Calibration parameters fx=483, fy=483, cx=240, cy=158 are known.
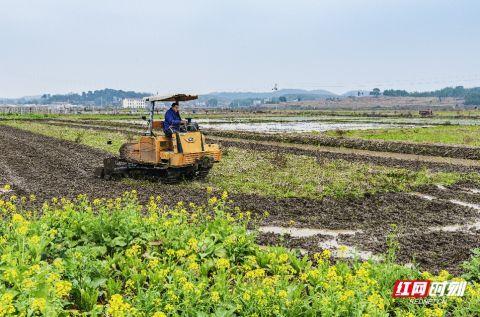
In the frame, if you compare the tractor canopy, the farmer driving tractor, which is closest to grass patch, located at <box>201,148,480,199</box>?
the farmer driving tractor

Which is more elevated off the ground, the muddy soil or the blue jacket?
the blue jacket

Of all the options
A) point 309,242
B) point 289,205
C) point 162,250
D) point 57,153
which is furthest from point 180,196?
point 57,153

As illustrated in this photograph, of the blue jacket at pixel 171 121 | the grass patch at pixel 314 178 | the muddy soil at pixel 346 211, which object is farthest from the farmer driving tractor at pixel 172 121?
the grass patch at pixel 314 178

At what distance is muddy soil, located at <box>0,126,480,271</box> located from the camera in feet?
32.9

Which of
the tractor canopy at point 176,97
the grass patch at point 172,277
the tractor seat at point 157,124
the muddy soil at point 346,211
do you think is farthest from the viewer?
the tractor seat at point 157,124

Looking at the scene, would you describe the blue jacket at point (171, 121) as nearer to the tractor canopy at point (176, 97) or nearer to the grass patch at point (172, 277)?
the tractor canopy at point (176, 97)

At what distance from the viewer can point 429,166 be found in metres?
22.6

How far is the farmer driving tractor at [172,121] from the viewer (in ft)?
52.1

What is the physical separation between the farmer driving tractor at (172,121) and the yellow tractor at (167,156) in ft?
0.47

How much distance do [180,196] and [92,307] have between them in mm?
8202

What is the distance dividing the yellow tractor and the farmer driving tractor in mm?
144

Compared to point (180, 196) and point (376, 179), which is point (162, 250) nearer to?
point (180, 196)

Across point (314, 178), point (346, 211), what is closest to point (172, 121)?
point (314, 178)

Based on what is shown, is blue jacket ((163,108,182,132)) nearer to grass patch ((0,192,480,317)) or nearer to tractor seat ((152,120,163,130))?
tractor seat ((152,120,163,130))
